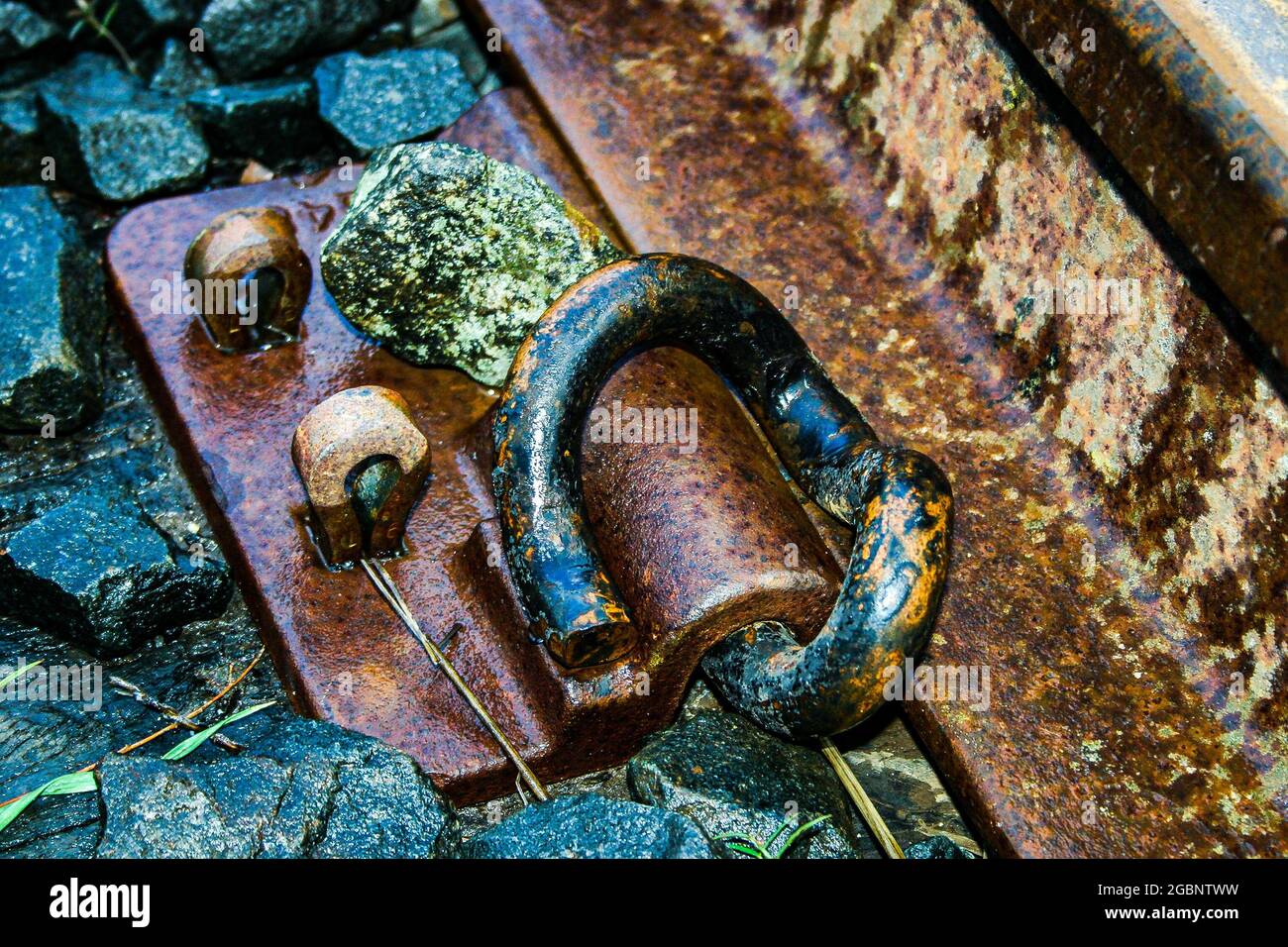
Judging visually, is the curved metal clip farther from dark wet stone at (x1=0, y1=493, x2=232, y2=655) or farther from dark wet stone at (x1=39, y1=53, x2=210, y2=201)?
dark wet stone at (x1=39, y1=53, x2=210, y2=201)

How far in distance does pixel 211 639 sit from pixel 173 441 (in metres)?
0.52

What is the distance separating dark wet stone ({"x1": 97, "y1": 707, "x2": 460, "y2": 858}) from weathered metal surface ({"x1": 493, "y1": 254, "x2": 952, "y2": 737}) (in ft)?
1.25

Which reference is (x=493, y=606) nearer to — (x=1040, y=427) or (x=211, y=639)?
(x=211, y=639)

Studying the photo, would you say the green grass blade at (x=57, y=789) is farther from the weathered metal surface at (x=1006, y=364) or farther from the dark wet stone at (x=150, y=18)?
the dark wet stone at (x=150, y=18)

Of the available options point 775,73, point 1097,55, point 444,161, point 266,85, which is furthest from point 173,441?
point 1097,55

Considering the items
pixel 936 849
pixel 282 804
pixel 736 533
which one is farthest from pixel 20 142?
pixel 936 849

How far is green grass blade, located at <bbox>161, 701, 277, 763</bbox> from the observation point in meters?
2.61

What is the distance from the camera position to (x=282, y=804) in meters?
2.37

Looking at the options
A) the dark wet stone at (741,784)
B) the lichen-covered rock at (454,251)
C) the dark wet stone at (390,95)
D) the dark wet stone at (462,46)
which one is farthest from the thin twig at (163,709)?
the dark wet stone at (462,46)

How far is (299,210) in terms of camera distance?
3484mm

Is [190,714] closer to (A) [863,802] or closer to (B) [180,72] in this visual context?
(A) [863,802]

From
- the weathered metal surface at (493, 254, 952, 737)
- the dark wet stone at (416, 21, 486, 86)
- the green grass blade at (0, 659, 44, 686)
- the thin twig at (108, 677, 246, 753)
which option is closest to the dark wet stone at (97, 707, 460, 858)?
the thin twig at (108, 677, 246, 753)

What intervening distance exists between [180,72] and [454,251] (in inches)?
71.6

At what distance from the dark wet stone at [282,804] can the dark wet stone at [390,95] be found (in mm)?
2053
